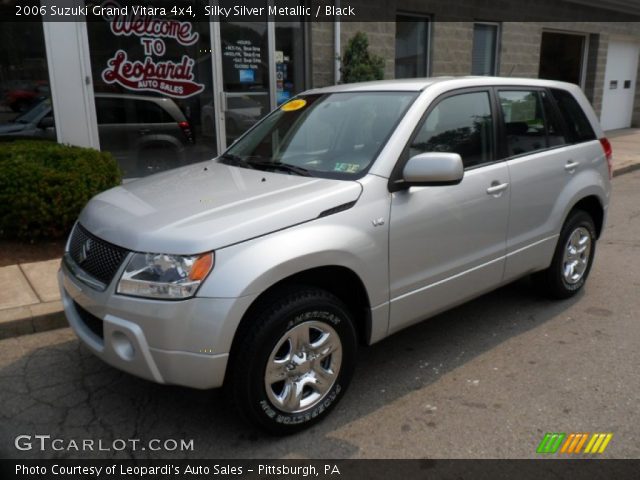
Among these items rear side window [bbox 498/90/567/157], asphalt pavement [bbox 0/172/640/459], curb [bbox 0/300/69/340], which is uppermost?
rear side window [bbox 498/90/567/157]

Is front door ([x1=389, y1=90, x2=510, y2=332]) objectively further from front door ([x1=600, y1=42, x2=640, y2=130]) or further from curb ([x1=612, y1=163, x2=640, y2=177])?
front door ([x1=600, y1=42, x2=640, y2=130])

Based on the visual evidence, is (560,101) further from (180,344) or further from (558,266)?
(180,344)

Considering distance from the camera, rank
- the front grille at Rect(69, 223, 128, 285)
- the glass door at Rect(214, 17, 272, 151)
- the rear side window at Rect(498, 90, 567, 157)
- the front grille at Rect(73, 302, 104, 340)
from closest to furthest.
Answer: the front grille at Rect(69, 223, 128, 285)
the front grille at Rect(73, 302, 104, 340)
the rear side window at Rect(498, 90, 567, 157)
the glass door at Rect(214, 17, 272, 151)

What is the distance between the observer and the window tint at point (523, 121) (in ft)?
13.1

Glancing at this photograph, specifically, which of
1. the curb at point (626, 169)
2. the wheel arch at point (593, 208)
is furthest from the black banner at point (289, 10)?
the wheel arch at point (593, 208)

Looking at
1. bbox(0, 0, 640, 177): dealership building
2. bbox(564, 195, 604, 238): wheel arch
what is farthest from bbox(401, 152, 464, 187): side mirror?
bbox(0, 0, 640, 177): dealership building

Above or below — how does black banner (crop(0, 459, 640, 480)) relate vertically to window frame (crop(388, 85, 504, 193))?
below

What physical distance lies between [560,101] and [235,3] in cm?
547

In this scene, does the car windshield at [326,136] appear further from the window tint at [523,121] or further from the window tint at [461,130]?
the window tint at [523,121]

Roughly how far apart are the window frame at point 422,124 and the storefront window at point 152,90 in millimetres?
5344

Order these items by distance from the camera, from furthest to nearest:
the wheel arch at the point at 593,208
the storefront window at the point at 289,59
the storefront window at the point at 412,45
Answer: the storefront window at the point at 412,45
the storefront window at the point at 289,59
the wheel arch at the point at 593,208

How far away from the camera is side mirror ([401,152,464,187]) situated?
9.99 ft

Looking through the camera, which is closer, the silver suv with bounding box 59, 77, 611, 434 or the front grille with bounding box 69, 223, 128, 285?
the silver suv with bounding box 59, 77, 611, 434

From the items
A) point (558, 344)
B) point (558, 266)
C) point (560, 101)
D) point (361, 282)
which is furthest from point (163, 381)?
point (560, 101)
